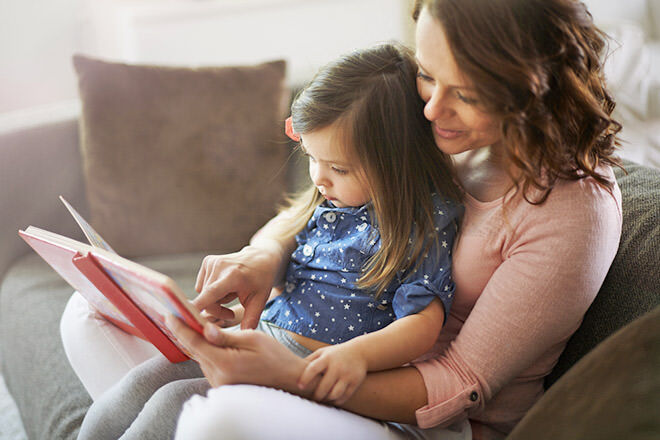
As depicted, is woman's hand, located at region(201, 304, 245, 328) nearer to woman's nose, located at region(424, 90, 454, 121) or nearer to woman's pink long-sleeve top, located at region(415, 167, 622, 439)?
woman's pink long-sleeve top, located at region(415, 167, 622, 439)

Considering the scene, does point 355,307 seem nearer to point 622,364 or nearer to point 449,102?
point 449,102

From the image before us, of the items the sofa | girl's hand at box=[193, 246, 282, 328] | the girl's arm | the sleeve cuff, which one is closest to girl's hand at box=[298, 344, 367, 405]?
the girl's arm

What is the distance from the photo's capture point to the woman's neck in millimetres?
894

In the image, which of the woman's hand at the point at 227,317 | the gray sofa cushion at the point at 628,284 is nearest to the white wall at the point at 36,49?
the woman's hand at the point at 227,317

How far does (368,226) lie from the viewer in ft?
3.23

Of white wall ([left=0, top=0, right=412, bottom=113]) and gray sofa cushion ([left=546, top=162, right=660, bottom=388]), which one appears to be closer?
gray sofa cushion ([left=546, top=162, right=660, bottom=388])

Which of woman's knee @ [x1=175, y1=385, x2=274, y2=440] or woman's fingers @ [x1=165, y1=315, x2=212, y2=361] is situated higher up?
woman's fingers @ [x1=165, y1=315, x2=212, y2=361]

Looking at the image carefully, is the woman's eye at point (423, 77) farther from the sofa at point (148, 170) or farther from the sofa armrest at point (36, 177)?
the sofa armrest at point (36, 177)

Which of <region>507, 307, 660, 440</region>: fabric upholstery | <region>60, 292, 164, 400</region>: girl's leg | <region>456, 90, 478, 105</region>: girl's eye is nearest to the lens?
<region>507, 307, 660, 440</region>: fabric upholstery

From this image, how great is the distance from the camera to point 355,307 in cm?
95

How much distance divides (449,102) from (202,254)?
100cm

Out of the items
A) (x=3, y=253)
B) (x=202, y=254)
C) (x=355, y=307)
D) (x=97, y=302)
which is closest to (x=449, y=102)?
(x=355, y=307)

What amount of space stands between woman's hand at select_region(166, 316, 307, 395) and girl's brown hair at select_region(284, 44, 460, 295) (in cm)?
21

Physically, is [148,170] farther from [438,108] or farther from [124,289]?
[438,108]
